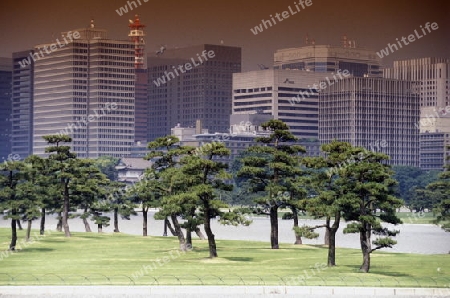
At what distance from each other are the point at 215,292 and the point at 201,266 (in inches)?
578

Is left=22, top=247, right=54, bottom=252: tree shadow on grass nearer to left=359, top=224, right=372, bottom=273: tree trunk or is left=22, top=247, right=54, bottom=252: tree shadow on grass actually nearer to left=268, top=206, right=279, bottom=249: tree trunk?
left=268, top=206, right=279, bottom=249: tree trunk

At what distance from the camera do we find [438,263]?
10312 centimetres

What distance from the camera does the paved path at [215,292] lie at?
81.1 metres

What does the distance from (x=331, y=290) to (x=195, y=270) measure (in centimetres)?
1491

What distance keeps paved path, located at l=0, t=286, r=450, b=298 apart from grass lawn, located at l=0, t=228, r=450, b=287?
7.27ft

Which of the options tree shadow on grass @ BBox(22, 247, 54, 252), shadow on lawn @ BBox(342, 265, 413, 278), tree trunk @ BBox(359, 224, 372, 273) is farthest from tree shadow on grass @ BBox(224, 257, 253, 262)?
tree shadow on grass @ BBox(22, 247, 54, 252)

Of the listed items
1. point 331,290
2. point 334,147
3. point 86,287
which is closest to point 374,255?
point 334,147

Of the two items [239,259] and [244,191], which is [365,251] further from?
[244,191]

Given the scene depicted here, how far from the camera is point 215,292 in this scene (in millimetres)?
82375

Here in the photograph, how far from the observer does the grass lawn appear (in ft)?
285

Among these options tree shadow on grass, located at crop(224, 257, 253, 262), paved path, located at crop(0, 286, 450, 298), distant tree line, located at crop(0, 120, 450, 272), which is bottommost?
paved path, located at crop(0, 286, 450, 298)

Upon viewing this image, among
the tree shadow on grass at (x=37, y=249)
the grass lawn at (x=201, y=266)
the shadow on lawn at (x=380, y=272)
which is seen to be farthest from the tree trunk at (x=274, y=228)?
the tree shadow on grass at (x=37, y=249)

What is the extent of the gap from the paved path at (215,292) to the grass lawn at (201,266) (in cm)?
222

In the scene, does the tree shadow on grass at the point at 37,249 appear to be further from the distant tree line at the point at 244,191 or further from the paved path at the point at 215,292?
the paved path at the point at 215,292
